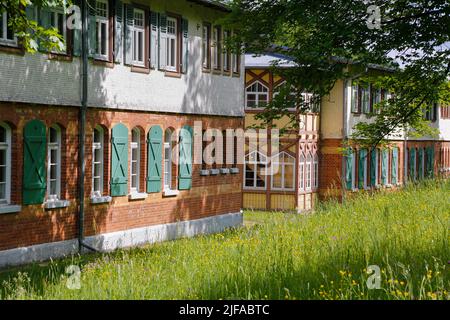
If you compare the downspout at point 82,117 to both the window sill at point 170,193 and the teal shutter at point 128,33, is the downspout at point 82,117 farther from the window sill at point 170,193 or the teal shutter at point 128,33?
the window sill at point 170,193

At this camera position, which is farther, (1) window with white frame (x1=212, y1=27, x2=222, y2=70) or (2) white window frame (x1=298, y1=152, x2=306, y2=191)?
(2) white window frame (x1=298, y1=152, x2=306, y2=191)

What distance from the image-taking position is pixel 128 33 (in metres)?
22.3

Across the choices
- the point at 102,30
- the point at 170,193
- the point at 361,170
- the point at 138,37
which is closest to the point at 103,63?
the point at 102,30

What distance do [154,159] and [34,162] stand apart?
5.44m

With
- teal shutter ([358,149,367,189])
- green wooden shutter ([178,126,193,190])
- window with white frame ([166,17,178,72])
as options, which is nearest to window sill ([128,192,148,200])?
green wooden shutter ([178,126,193,190])

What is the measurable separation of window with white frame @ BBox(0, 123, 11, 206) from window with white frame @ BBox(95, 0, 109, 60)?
378 centimetres

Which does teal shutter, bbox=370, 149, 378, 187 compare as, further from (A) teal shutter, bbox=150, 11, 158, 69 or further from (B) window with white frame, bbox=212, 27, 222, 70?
(A) teal shutter, bbox=150, 11, 158, 69

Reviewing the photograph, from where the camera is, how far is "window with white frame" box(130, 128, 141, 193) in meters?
23.1

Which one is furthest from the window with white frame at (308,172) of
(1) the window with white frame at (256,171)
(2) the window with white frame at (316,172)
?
(1) the window with white frame at (256,171)

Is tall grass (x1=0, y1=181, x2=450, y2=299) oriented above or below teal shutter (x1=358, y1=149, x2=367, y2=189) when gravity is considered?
below

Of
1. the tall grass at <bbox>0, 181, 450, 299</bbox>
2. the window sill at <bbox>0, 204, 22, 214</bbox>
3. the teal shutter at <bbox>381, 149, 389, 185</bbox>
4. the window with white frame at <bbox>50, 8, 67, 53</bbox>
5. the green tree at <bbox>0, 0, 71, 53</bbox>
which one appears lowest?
the tall grass at <bbox>0, 181, 450, 299</bbox>

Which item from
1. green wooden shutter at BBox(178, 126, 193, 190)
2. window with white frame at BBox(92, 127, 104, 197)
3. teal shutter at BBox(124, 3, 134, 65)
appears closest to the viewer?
window with white frame at BBox(92, 127, 104, 197)

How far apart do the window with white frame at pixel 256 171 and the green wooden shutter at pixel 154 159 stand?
43.6 feet

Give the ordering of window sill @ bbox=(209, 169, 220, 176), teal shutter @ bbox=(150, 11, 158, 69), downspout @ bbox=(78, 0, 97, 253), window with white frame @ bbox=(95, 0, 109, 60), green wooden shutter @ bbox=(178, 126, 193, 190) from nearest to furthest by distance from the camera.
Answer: downspout @ bbox=(78, 0, 97, 253)
window with white frame @ bbox=(95, 0, 109, 60)
teal shutter @ bbox=(150, 11, 158, 69)
green wooden shutter @ bbox=(178, 126, 193, 190)
window sill @ bbox=(209, 169, 220, 176)
